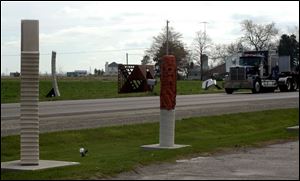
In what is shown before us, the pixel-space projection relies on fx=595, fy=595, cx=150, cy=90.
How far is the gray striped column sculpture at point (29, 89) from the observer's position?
9930 millimetres

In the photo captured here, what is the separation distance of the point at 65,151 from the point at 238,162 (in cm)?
508

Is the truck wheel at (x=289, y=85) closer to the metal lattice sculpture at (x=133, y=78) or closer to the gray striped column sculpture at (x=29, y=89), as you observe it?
the metal lattice sculpture at (x=133, y=78)

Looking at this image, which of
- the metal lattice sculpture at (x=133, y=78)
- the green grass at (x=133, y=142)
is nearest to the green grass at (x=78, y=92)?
the metal lattice sculpture at (x=133, y=78)

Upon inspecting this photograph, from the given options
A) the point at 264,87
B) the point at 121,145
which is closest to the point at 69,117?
the point at 121,145

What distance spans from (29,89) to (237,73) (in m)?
38.2

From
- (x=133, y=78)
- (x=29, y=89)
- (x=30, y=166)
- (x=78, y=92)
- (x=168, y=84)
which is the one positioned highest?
(x=133, y=78)

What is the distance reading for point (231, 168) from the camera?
31.0 feet

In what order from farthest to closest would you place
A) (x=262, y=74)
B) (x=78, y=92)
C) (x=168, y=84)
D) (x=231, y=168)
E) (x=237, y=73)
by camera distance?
(x=78, y=92), (x=262, y=74), (x=237, y=73), (x=168, y=84), (x=231, y=168)

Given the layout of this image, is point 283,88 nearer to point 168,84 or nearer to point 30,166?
point 168,84

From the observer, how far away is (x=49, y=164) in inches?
402

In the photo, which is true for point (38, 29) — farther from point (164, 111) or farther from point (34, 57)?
point (164, 111)

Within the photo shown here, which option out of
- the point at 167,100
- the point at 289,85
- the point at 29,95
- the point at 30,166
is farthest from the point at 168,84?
the point at 289,85

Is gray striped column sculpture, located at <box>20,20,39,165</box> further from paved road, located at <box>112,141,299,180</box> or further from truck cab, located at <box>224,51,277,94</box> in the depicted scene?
truck cab, located at <box>224,51,277,94</box>

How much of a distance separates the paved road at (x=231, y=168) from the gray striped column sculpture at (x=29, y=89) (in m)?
1.91
